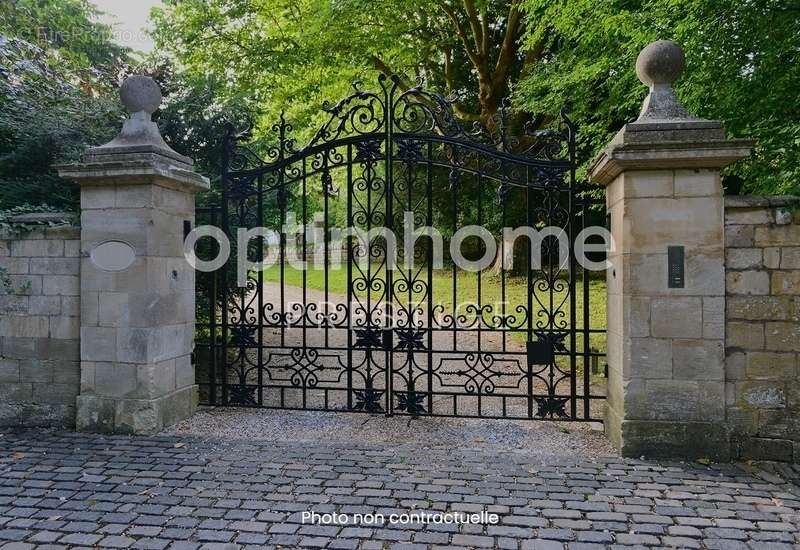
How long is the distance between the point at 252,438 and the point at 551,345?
2.77 m

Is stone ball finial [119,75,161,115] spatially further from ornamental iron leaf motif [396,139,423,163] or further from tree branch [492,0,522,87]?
tree branch [492,0,522,87]

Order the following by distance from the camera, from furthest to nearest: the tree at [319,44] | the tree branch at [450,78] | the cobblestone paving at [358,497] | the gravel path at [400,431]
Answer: the tree branch at [450,78], the tree at [319,44], the gravel path at [400,431], the cobblestone paving at [358,497]

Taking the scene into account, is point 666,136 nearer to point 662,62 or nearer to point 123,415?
point 662,62

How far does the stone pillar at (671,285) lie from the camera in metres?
4.18

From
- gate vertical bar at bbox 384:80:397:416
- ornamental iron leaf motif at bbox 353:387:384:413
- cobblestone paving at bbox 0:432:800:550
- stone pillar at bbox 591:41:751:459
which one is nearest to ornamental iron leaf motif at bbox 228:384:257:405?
cobblestone paving at bbox 0:432:800:550

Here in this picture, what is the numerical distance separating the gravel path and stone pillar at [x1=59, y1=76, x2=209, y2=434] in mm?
523

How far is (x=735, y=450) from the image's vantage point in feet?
13.8

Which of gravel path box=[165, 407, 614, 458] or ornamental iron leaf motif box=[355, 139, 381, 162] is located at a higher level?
ornamental iron leaf motif box=[355, 139, 381, 162]

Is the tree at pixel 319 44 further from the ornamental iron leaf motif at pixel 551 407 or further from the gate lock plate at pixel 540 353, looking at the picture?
the ornamental iron leaf motif at pixel 551 407

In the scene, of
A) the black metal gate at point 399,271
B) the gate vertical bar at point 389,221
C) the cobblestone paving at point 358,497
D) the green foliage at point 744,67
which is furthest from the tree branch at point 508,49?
the cobblestone paving at point 358,497

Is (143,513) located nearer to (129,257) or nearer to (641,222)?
(129,257)

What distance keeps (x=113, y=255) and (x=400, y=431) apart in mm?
2991

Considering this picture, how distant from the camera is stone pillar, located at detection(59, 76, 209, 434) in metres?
4.83

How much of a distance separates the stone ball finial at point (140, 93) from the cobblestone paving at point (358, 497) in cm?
296
